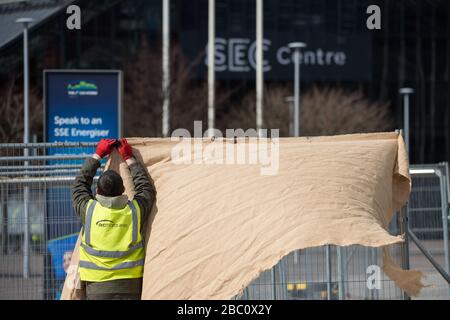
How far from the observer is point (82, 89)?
15352 mm

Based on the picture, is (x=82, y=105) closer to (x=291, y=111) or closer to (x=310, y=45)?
(x=291, y=111)

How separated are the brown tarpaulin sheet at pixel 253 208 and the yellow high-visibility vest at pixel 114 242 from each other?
12 centimetres

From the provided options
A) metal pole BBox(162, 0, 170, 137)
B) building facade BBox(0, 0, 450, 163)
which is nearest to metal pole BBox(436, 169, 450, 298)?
metal pole BBox(162, 0, 170, 137)

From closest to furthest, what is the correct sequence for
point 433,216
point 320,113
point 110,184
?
1. point 110,184
2. point 433,216
3. point 320,113

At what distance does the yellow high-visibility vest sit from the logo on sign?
784 centimetres

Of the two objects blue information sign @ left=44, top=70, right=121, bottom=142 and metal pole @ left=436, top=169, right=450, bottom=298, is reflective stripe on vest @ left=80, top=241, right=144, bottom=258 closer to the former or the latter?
metal pole @ left=436, top=169, right=450, bottom=298

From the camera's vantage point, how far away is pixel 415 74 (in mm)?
54094

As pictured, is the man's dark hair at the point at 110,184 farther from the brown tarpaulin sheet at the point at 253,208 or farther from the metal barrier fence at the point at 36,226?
the metal barrier fence at the point at 36,226

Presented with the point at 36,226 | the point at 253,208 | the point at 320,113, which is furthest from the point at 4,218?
the point at 320,113

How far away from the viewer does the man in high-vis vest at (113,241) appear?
7613 millimetres

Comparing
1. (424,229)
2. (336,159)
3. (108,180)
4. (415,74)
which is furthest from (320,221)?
(415,74)

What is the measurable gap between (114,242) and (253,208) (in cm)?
105

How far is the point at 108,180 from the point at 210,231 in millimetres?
826
